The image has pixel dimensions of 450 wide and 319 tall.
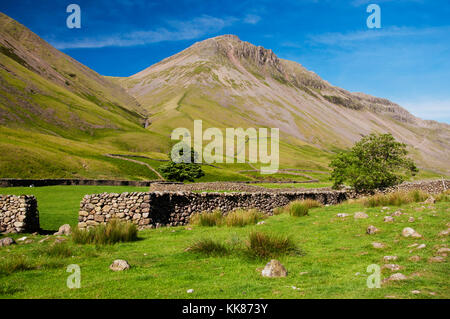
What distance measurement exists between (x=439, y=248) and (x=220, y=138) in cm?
16829

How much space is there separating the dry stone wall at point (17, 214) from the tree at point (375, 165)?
28313 millimetres

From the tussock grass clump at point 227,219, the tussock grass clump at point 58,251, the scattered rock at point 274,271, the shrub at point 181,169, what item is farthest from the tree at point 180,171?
the scattered rock at point 274,271

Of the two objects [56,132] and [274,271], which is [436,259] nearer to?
[274,271]

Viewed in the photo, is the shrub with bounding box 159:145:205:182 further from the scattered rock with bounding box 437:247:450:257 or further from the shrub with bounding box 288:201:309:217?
the scattered rock with bounding box 437:247:450:257

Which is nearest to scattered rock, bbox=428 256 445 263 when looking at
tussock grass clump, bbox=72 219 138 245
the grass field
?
the grass field

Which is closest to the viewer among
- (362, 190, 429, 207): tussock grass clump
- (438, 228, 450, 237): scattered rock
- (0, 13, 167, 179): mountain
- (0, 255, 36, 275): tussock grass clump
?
(0, 255, 36, 275): tussock grass clump

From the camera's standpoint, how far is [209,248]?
10.2m

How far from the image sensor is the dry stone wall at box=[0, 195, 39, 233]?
50.6 ft

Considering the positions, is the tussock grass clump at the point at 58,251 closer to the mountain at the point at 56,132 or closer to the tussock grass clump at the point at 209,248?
the tussock grass clump at the point at 209,248

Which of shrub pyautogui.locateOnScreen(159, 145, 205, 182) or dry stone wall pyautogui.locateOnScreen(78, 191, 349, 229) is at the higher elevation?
shrub pyautogui.locateOnScreen(159, 145, 205, 182)

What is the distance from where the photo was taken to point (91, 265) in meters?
9.18

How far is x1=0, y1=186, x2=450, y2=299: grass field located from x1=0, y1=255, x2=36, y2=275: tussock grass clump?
0.09ft
